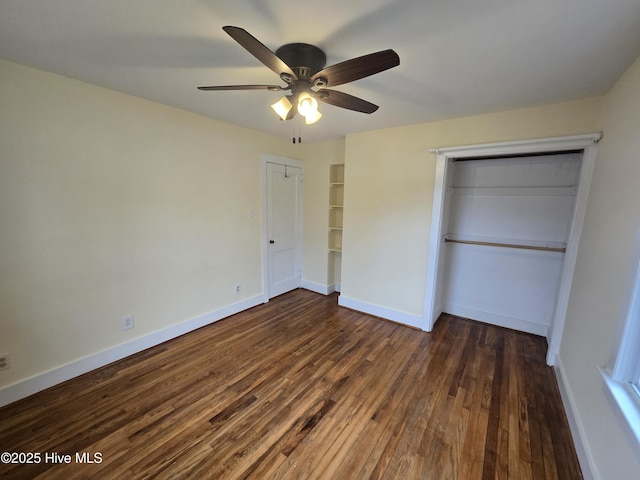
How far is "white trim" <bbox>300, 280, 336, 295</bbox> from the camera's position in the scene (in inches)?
162

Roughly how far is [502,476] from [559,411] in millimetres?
869

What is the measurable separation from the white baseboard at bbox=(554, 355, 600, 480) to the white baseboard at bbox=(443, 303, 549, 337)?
0.84 meters

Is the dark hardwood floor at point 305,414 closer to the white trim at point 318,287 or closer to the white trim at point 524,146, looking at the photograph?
the white trim at point 318,287

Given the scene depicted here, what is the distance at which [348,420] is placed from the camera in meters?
1.77

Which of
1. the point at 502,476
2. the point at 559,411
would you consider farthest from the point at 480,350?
the point at 502,476

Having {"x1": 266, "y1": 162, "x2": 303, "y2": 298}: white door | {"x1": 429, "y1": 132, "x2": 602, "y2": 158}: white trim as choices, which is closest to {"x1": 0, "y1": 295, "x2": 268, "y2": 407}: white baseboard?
{"x1": 266, "y1": 162, "x2": 303, "y2": 298}: white door

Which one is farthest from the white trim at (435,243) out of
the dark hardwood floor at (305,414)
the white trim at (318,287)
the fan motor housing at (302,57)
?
the fan motor housing at (302,57)

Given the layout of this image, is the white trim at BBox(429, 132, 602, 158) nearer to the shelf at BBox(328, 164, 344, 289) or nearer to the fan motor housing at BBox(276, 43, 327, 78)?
the shelf at BBox(328, 164, 344, 289)

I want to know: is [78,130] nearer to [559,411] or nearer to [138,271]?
[138,271]

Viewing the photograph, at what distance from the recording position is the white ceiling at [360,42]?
118cm

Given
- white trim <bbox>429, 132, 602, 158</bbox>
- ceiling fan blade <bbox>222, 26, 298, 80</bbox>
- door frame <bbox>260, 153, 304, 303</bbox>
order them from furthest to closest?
1. door frame <bbox>260, 153, 304, 303</bbox>
2. white trim <bbox>429, 132, 602, 158</bbox>
3. ceiling fan blade <bbox>222, 26, 298, 80</bbox>

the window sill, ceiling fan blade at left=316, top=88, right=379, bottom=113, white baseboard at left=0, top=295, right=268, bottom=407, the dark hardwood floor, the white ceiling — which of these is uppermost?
the white ceiling

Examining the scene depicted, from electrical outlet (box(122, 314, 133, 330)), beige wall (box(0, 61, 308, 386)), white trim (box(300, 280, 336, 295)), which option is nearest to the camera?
beige wall (box(0, 61, 308, 386))

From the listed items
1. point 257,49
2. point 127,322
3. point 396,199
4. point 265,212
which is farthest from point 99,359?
point 396,199
